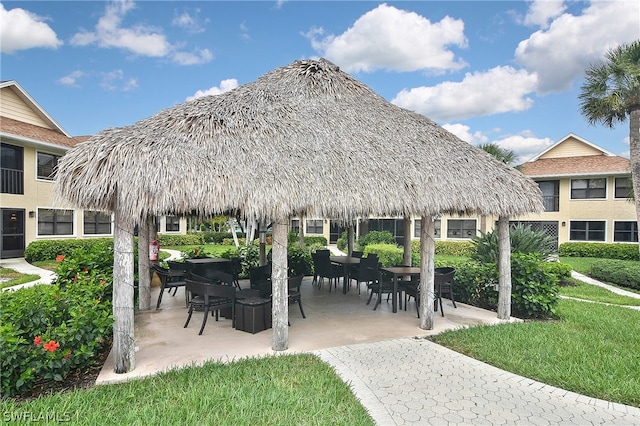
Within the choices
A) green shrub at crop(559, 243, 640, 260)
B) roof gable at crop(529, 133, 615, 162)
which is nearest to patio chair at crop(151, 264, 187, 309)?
green shrub at crop(559, 243, 640, 260)

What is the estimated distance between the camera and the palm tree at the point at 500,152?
22.6 meters

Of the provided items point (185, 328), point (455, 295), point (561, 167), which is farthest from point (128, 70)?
point (561, 167)

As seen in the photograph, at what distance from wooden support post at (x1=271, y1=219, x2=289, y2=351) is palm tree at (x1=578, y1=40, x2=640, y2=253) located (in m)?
17.7

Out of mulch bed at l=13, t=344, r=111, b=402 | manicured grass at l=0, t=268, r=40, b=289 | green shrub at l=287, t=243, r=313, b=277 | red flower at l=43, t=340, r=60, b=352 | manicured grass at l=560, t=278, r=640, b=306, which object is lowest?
manicured grass at l=560, t=278, r=640, b=306

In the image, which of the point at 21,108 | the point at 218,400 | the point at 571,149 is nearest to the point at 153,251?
the point at 218,400

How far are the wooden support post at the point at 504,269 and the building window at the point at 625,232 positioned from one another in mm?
21527

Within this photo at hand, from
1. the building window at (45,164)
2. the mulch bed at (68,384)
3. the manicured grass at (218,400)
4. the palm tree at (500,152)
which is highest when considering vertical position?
the palm tree at (500,152)

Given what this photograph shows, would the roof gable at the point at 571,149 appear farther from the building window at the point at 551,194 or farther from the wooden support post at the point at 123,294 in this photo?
the wooden support post at the point at 123,294

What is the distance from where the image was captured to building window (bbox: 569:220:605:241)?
2492cm

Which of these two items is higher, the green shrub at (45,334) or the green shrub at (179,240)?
the green shrub at (45,334)

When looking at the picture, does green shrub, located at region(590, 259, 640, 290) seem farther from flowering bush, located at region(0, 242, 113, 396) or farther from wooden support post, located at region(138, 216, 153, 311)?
flowering bush, located at region(0, 242, 113, 396)

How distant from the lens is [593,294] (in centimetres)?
1318

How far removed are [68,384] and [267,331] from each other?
11.1 ft

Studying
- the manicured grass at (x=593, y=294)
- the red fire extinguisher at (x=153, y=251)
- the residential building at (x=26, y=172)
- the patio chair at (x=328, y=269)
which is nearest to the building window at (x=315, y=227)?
the residential building at (x=26, y=172)
